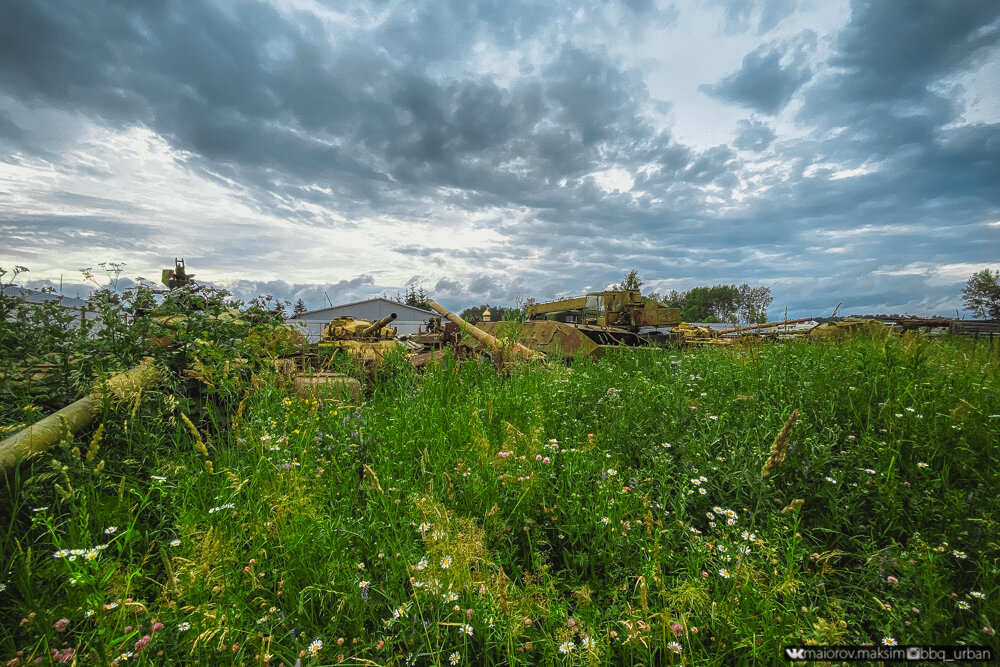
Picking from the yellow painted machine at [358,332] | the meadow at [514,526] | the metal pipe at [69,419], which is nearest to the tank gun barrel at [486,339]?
the yellow painted machine at [358,332]

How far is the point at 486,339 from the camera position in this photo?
8.52 m

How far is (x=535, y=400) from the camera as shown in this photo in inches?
156

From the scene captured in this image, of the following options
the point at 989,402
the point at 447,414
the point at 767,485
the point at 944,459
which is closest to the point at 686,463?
the point at 767,485

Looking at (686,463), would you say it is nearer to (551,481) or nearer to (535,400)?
(551,481)

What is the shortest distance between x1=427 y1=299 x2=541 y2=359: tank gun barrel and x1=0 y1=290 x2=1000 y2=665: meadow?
2280 millimetres

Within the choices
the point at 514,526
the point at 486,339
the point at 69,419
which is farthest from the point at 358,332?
the point at 514,526

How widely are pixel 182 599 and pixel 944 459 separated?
456cm

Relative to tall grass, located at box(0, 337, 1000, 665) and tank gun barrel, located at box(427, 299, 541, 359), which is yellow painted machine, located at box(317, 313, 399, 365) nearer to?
tank gun barrel, located at box(427, 299, 541, 359)

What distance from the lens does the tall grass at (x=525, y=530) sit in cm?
170

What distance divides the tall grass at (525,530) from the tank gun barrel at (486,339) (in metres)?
2.36

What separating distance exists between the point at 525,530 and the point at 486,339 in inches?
246

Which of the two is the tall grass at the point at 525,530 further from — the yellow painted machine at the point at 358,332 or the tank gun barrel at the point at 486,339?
the yellow painted machine at the point at 358,332

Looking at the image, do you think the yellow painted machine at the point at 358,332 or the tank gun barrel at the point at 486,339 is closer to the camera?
the tank gun barrel at the point at 486,339

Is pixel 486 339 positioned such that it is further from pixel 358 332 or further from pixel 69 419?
pixel 69 419
